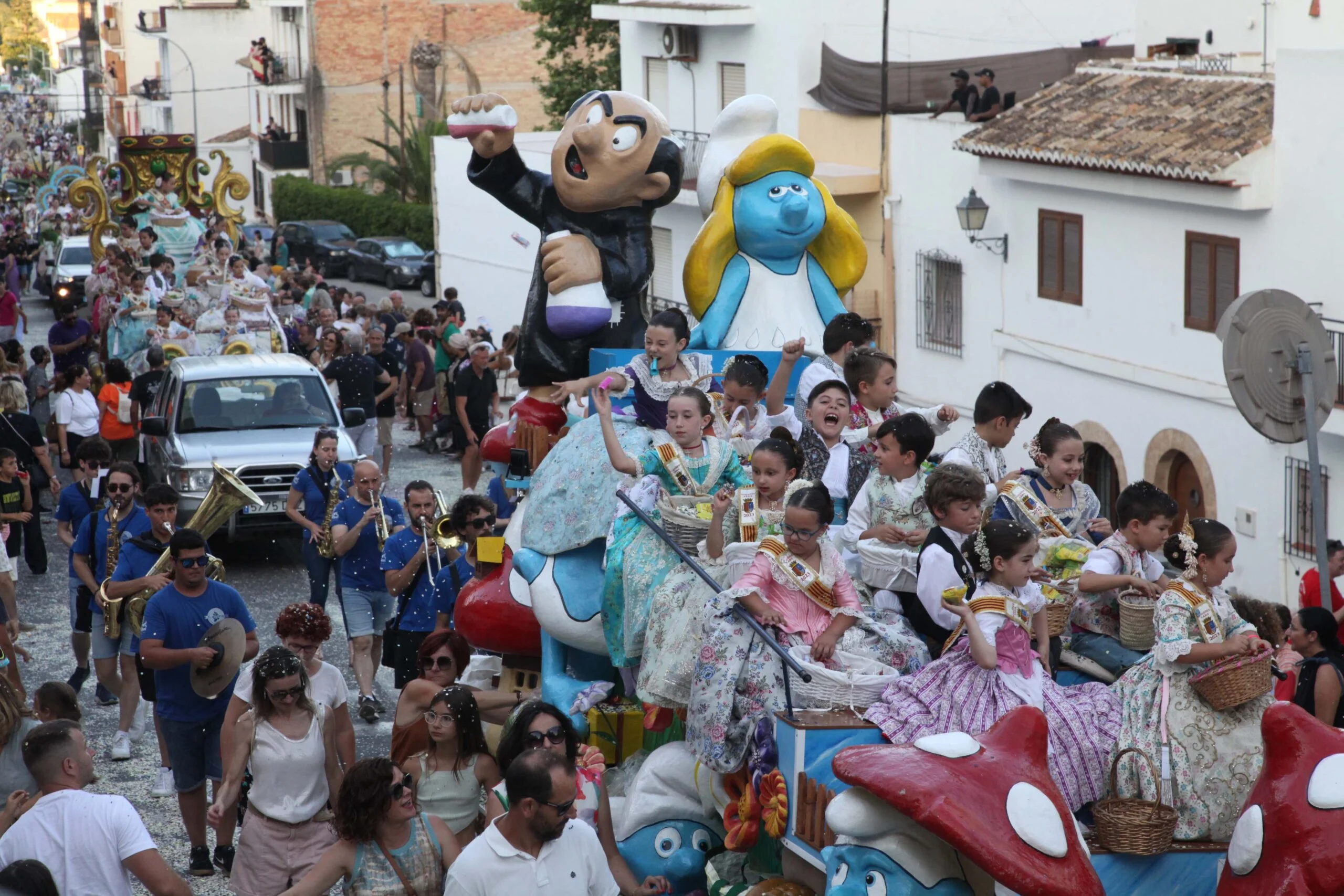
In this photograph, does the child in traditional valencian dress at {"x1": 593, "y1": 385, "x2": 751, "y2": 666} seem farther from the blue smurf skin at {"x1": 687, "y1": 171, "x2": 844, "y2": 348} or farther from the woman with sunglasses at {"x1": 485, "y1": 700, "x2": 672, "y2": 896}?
the blue smurf skin at {"x1": 687, "y1": 171, "x2": 844, "y2": 348}

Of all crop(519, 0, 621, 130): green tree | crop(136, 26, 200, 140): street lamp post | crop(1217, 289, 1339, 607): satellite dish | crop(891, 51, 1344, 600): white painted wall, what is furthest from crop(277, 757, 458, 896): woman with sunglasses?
crop(136, 26, 200, 140): street lamp post

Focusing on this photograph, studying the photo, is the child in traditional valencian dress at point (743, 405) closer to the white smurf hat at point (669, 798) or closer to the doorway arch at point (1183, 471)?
the white smurf hat at point (669, 798)

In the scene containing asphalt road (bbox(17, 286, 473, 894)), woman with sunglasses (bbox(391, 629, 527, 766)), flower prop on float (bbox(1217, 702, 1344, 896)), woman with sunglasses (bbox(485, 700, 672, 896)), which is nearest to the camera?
flower prop on float (bbox(1217, 702, 1344, 896))

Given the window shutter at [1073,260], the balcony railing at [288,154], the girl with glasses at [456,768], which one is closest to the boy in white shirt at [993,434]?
the girl with glasses at [456,768]

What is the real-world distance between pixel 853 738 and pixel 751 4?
25.0 metres

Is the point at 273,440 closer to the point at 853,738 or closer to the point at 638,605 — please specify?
the point at 638,605

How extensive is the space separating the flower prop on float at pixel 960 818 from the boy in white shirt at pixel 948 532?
3.40 ft

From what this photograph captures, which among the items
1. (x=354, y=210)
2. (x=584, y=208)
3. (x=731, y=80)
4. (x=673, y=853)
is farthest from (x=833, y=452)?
(x=354, y=210)

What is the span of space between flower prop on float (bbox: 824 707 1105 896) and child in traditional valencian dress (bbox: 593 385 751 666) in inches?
78.3

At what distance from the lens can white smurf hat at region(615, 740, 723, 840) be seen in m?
7.32

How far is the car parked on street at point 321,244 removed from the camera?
44594 mm

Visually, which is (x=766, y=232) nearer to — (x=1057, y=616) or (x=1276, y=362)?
(x=1276, y=362)

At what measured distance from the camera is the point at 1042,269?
22.1m

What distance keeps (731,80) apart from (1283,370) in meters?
23.2
